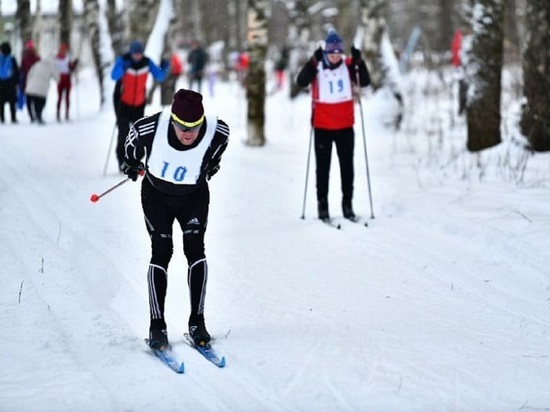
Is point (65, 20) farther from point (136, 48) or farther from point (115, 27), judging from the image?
point (136, 48)

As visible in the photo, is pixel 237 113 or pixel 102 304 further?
pixel 237 113

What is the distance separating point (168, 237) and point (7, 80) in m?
13.7

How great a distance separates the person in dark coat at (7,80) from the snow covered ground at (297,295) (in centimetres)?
646

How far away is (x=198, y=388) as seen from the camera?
459 cm

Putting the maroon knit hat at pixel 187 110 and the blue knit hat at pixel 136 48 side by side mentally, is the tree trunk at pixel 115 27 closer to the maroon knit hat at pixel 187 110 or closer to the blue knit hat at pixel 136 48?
the blue knit hat at pixel 136 48

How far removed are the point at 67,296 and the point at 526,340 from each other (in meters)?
3.43

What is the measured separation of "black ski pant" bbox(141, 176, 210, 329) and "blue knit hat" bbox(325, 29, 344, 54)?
3.72 meters

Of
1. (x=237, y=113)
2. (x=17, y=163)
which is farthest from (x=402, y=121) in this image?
(x=17, y=163)

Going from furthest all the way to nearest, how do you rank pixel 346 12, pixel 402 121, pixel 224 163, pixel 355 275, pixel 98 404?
pixel 346 12
pixel 402 121
pixel 224 163
pixel 355 275
pixel 98 404

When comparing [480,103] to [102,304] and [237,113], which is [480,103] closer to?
[102,304]

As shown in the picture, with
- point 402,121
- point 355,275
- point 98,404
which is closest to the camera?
point 98,404

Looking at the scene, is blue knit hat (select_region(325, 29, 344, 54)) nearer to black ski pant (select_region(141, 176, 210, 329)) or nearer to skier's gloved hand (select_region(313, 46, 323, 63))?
skier's gloved hand (select_region(313, 46, 323, 63))

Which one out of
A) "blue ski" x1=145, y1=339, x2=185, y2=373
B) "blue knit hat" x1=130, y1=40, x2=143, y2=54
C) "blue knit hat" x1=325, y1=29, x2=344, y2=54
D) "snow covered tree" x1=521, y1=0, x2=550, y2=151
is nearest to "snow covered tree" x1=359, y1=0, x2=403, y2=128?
"snow covered tree" x1=521, y1=0, x2=550, y2=151

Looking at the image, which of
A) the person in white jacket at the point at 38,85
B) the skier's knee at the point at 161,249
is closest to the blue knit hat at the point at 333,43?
the skier's knee at the point at 161,249
